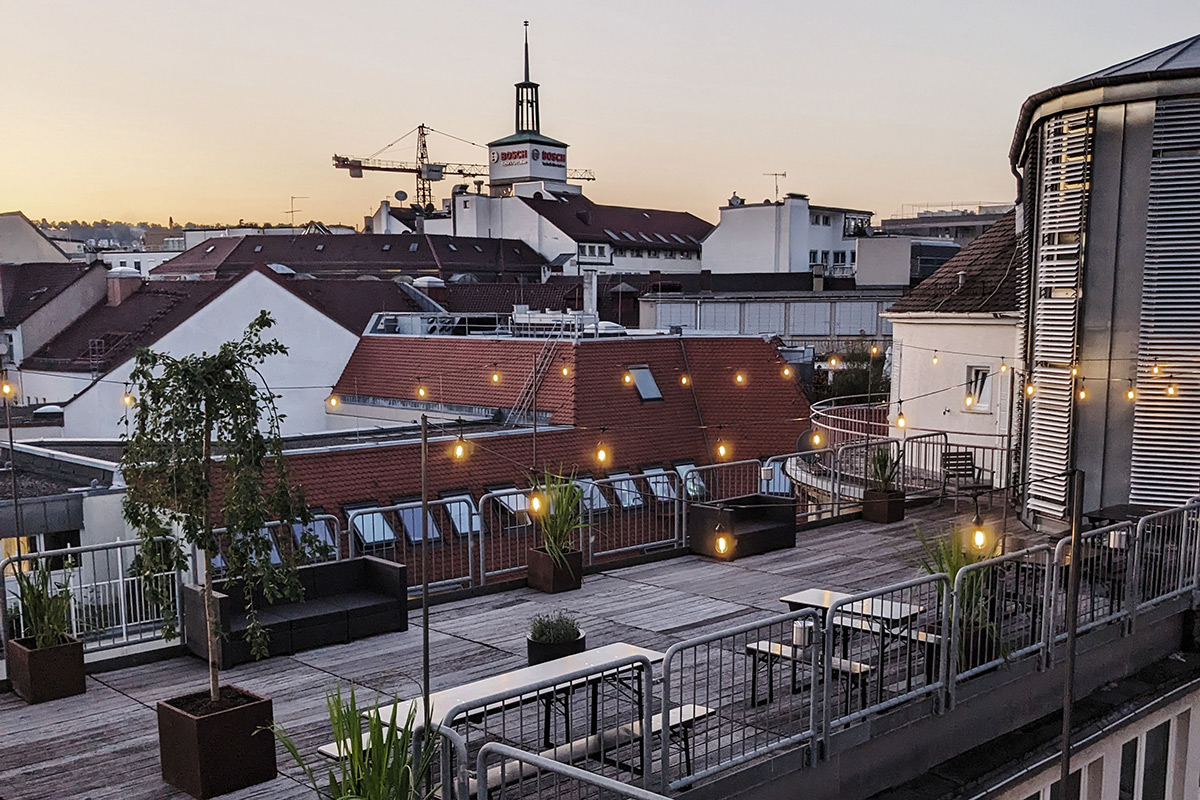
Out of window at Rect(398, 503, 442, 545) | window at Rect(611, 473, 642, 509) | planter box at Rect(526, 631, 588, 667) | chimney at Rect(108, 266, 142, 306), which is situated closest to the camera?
planter box at Rect(526, 631, 588, 667)

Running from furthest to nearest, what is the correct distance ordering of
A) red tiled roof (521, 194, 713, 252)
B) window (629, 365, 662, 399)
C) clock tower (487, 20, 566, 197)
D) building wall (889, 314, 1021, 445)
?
clock tower (487, 20, 566, 197), red tiled roof (521, 194, 713, 252), window (629, 365, 662, 399), building wall (889, 314, 1021, 445)

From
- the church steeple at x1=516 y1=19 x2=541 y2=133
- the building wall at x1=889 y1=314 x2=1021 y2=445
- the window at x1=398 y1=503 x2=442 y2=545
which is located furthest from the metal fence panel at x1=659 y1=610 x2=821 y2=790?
the church steeple at x1=516 y1=19 x2=541 y2=133

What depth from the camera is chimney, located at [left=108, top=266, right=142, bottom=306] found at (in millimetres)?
46781

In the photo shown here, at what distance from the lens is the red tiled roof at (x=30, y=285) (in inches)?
1822

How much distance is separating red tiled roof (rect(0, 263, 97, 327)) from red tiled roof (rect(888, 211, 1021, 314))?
38874 mm

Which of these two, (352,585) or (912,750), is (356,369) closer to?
(352,585)

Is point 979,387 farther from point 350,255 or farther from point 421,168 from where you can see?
point 421,168

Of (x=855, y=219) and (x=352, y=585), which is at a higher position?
(x=855, y=219)

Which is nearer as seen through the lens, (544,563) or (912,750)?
(912,750)

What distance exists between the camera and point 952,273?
23344 millimetres

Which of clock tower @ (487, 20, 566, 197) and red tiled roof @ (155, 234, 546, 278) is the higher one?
clock tower @ (487, 20, 566, 197)

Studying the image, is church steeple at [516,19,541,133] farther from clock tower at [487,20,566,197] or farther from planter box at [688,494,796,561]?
planter box at [688,494,796,561]

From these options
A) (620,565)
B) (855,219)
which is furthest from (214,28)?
(855,219)

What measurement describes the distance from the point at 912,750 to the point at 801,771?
1.56 m
